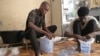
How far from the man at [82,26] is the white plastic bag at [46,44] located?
0.30 meters

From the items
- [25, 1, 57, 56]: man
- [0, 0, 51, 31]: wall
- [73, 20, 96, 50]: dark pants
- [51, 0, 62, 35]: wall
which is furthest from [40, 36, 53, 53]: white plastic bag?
[51, 0, 62, 35]: wall

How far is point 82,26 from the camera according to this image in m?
2.93

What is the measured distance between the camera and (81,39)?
2.78m

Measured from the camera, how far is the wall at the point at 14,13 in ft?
12.5

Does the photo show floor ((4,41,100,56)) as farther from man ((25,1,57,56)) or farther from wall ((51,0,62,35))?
wall ((51,0,62,35))

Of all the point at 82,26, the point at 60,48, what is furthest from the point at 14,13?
the point at 82,26

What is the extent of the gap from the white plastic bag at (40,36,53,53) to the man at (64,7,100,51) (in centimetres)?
30

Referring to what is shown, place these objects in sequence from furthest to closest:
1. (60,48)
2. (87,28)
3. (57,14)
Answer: (57,14)
(60,48)
(87,28)

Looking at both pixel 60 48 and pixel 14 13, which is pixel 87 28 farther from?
pixel 14 13

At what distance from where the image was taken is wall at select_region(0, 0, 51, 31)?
3.81 m

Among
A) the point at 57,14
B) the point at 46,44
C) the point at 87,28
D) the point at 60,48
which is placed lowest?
the point at 60,48

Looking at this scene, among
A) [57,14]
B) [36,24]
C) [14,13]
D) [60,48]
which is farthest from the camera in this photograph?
[57,14]

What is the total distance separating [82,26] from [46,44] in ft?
1.97

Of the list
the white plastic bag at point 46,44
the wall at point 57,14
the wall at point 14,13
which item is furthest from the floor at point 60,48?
the wall at point 14,13
